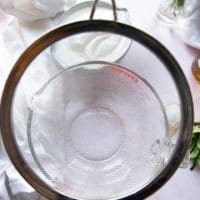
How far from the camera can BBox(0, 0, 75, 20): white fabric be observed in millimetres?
792

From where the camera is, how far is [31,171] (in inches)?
20.9

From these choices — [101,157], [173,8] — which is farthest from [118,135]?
[173,8]

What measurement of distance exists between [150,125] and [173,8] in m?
0.29

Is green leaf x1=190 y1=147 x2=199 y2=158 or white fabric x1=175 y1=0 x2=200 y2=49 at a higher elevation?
white fabric x1=175 y1=0 x2=200 y2=49

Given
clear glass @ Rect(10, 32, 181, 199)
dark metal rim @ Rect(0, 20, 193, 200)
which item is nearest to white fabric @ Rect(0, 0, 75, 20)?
clear glass @ Rect(10, 32, 181, 199)

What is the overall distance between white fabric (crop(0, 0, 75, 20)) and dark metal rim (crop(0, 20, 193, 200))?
302 millimetres

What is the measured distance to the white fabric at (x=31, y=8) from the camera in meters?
0.79

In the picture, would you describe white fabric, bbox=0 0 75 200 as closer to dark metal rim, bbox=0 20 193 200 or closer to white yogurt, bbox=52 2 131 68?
white yogurt, bbox=52 2 131 68

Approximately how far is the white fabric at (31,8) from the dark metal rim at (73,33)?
11.9 inches

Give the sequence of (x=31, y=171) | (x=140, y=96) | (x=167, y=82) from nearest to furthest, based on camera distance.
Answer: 1. (x=31, y=171)
2. (x=140, y=96)
3. (x=167, y=82)

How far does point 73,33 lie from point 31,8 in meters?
0.30

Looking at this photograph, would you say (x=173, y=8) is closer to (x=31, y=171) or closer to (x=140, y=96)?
(x=140, y=96)

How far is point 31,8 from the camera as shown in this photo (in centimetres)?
80

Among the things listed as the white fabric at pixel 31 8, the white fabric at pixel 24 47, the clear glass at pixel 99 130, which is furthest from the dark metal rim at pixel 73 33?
the white fabric at pixel 31 8
